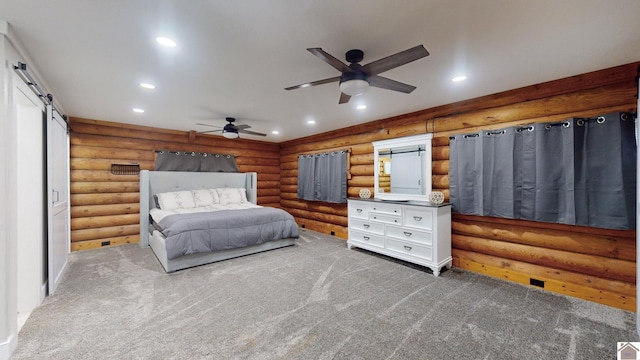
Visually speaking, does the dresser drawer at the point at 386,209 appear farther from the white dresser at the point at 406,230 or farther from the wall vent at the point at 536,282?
the wall vent at the point at 536,282

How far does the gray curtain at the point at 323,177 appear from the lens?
16.8 feet

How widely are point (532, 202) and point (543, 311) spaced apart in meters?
1.09

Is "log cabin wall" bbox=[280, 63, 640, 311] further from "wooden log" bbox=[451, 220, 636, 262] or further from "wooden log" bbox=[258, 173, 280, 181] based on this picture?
"wooden log" bbox=[258, 173, 280, 181]

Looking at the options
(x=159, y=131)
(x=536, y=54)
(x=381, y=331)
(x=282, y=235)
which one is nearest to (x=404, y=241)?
(x=381, y=331)

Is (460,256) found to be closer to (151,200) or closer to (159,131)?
(151,200)

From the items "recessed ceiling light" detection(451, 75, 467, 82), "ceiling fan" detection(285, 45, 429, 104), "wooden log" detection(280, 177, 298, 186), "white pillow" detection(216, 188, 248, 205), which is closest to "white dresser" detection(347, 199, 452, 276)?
"recessed ceiling light" detection(451, 75, 467, 82)

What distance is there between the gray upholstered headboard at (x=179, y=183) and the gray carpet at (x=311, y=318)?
144 cm

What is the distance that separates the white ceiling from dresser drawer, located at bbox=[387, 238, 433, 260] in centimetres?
195

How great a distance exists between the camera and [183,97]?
3328 millimetres

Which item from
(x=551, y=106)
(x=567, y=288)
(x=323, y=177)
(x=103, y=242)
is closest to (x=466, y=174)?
(x=551, y=106)

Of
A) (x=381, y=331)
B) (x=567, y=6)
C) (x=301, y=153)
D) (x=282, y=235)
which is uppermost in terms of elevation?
(x=567, y=6)

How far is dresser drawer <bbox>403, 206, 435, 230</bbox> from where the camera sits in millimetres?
3318

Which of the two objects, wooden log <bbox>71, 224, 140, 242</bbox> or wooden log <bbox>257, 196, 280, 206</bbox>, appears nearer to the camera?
wooden log <bbox>71, 224, 140, 242</bbox>

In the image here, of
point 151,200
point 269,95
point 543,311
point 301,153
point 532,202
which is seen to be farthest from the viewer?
point 301,153
